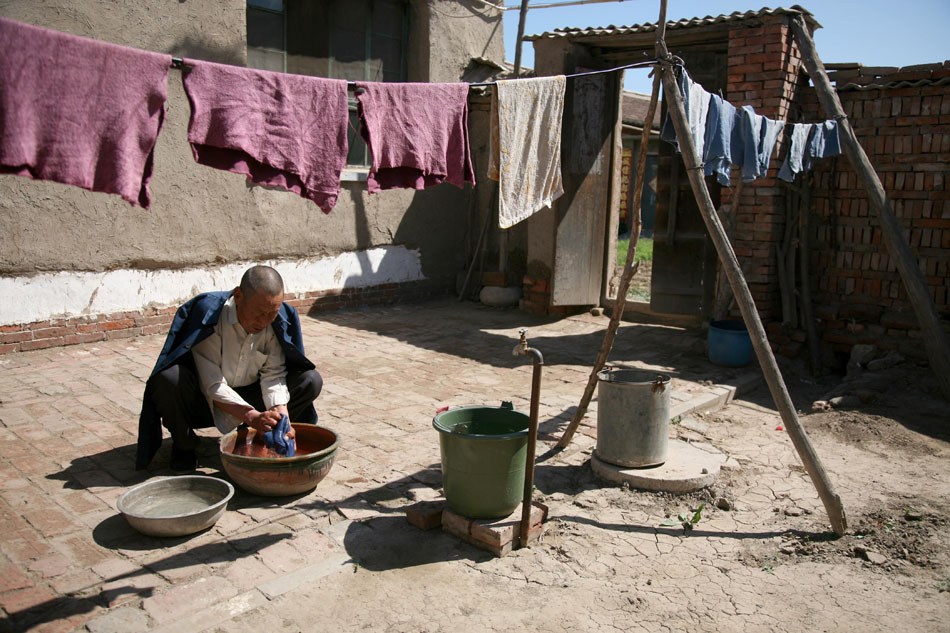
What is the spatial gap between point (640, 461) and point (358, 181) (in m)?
5.94

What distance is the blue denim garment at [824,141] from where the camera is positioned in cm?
704

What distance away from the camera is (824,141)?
7.10 metres

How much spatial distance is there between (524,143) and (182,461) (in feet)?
9.80

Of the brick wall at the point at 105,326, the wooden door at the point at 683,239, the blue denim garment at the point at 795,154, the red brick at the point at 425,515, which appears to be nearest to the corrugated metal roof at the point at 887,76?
the blue denim garment at the point at 795,154

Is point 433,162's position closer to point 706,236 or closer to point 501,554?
point 501,554

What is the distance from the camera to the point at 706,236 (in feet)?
28.3

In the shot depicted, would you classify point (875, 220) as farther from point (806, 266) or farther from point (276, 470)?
point (276, 470)

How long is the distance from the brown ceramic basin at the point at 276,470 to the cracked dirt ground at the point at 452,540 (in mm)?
122

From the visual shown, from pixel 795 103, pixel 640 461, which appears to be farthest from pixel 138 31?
pixel 795 103

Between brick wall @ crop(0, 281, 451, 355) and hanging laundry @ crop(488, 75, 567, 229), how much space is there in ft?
14.7

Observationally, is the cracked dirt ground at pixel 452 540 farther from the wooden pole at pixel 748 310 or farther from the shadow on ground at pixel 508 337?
the shadow on ground at pixel 508 337

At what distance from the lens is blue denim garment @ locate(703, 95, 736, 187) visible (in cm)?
581

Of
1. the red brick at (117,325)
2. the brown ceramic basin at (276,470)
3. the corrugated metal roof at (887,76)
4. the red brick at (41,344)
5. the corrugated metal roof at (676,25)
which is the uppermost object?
the corrugated metal roof at (676,25)

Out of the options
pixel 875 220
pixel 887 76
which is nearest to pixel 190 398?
pixel 875 220
